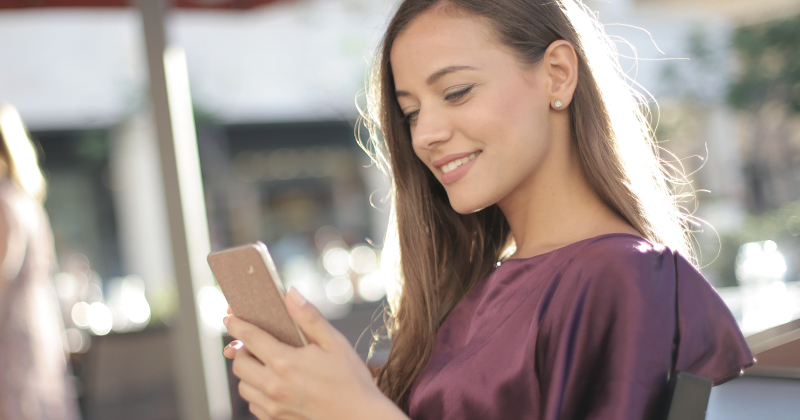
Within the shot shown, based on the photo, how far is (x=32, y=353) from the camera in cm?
221

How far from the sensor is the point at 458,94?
1.15 m

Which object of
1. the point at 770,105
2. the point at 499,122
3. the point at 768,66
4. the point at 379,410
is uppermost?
the point at 768,66

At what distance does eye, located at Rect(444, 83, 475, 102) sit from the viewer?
3.74ft

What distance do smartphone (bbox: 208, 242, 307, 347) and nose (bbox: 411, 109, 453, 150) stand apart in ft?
1.25

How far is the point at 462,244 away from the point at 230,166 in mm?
9098

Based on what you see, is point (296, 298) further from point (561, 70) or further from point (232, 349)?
point (561, 70)

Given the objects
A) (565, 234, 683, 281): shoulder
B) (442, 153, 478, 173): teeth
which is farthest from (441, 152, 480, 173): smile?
(565, 234, 683, 281): shoulder

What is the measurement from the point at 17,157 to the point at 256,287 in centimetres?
182

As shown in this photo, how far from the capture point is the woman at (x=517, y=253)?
3.08 ft

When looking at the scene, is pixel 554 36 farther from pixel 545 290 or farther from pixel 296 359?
pixel 296 359

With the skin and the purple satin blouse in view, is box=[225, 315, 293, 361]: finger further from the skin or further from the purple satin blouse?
the purple satin blouse

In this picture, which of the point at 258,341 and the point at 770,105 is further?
the point at 770,105

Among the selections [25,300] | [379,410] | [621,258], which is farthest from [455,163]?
[25,300]

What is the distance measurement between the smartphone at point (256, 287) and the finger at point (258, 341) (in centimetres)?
1
